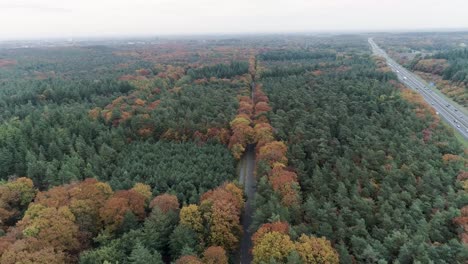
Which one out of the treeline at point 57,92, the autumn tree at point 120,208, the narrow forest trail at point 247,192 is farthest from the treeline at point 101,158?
the treeline at point 57,92

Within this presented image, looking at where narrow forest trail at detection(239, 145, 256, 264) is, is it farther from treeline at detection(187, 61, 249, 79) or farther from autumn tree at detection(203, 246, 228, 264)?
treeline at detection(187, 61, 249, 79)

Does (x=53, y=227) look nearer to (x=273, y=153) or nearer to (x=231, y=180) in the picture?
(x=231, y=180)

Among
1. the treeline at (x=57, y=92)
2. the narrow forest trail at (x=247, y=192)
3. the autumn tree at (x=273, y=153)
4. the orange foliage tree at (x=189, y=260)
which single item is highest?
the treeline at (x=57, y=92)

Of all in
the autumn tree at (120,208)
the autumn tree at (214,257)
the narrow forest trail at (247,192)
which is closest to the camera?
the autumn tree at (214,257)

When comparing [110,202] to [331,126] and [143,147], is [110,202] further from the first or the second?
[331,126]

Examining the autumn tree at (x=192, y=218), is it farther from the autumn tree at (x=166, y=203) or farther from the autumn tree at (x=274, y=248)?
the autumn tree at (x=274, y=248)

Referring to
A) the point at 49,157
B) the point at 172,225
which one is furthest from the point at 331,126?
the point at 49,157

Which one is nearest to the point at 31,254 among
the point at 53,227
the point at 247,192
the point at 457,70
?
the point at 53,227
